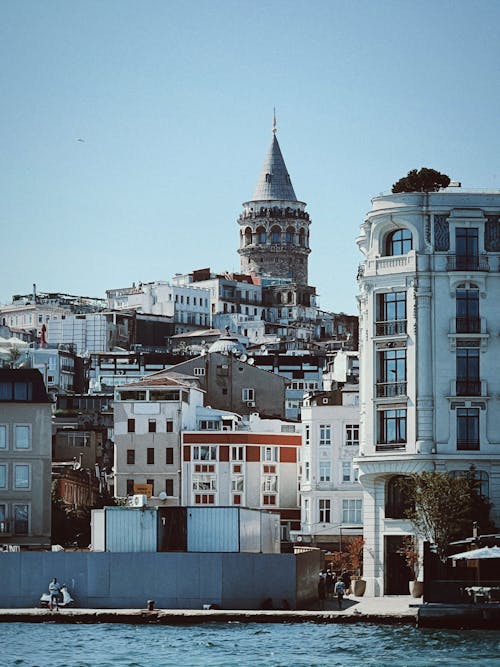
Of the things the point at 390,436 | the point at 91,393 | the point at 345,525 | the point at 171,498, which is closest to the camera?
the point at 390,436

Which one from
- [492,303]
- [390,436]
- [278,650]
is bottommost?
[278,650]

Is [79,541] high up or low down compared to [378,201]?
down

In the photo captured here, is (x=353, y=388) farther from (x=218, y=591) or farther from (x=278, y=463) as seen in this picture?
(x=218, y=591)

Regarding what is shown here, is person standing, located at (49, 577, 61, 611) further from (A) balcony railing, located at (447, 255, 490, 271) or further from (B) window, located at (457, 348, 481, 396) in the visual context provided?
(A) balcony railing, located at (447, 255, 490, 271)

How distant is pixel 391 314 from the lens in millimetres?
86000

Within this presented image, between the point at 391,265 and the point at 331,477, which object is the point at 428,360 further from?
the point at 331,477

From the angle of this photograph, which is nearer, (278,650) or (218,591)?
(278,650)

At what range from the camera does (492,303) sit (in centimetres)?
8550

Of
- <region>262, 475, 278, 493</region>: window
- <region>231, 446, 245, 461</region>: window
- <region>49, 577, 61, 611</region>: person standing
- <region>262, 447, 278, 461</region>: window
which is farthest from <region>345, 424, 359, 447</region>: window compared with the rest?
<region>49, 577, 61, 611</region>: person standing

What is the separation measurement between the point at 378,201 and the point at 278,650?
2787 cm

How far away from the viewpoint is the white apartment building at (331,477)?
106m

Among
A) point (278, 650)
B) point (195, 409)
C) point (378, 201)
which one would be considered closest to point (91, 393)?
point (195, 409)

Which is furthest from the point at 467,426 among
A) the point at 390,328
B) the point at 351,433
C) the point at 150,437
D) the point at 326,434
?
the point at 150,437

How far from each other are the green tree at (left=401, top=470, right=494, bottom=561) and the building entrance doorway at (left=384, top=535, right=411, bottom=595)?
6.58 feet
